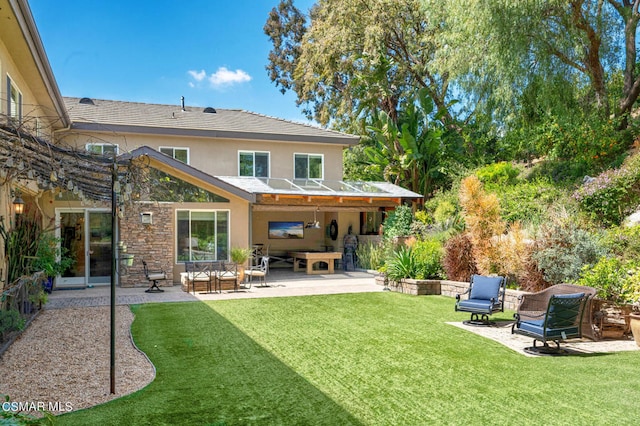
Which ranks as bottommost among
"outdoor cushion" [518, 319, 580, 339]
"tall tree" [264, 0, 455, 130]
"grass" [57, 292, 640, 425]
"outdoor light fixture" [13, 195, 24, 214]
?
"grass" [57, 292, 640, 425]

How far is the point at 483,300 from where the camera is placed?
10.1 metres

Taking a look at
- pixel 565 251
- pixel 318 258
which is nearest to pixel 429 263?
pixel 565 251

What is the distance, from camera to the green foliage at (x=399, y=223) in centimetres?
1898

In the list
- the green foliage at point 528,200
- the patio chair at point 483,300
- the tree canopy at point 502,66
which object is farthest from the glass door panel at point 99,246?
the tree canopy at point 502,66

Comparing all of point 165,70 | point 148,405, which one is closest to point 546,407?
point 148,405

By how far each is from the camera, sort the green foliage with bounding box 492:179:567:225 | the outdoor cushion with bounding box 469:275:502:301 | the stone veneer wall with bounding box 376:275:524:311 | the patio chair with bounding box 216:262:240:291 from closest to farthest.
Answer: the outdoor cushion with bounding box 469:275:502:301 < the stone veneer wall with bounding box 376:275:524:311 < the patio chair with bounding box 216:262:240:291 < the green foliage with bounding box 492:179:567:225

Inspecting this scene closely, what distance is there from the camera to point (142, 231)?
15344mm

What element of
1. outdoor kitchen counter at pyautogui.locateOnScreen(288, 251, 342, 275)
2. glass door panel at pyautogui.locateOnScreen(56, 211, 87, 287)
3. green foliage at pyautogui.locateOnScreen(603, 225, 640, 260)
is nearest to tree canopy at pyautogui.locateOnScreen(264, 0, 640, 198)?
green foliage at pyautogui.locateOnScreen(603, 225, 640, 260)

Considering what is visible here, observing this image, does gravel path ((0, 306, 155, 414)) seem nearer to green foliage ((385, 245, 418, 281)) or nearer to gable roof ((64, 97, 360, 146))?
green foliage ((385, 245, 418, 281))

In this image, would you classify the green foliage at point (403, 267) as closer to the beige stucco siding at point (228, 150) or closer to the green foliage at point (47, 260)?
the beige stucco siding at point (228, 150)

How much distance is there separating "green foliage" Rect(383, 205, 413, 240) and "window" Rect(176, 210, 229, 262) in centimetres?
661

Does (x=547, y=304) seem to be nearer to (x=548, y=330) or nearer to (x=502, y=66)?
(x=548, y=330)

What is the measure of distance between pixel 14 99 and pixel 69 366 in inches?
240

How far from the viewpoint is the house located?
15.2 meters
